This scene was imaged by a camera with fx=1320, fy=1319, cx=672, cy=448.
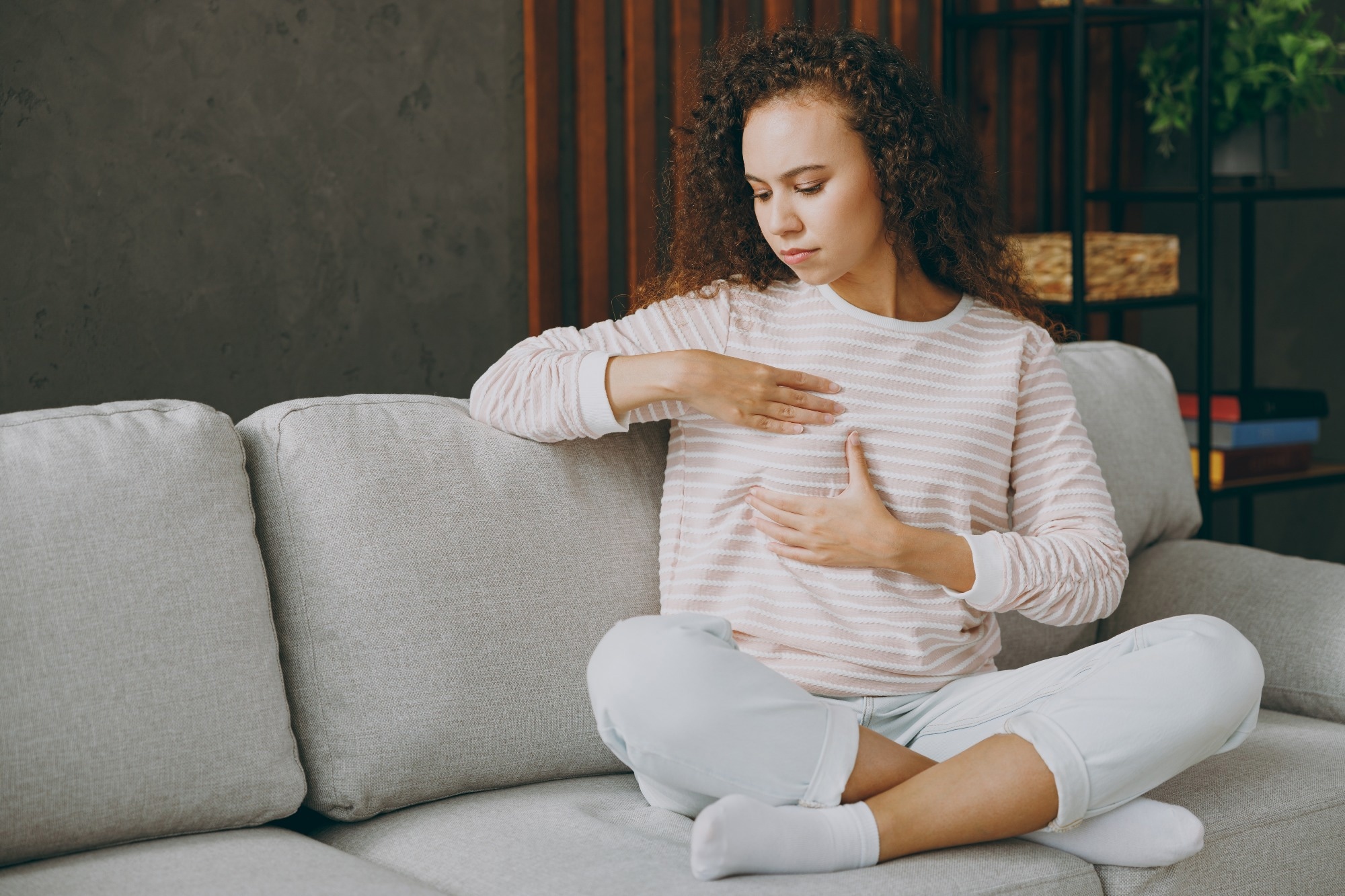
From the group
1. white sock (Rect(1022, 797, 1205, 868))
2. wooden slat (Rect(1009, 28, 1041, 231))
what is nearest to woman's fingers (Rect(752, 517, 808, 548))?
white sock (Rect(1022, 797, 1205, 868))

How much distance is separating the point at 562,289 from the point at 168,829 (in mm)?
1370

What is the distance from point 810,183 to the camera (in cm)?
Answer: 143

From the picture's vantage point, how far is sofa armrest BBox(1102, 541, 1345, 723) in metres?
1.70

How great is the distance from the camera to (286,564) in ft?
4.59

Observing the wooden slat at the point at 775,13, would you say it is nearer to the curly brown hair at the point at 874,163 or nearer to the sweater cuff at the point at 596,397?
the curly brown hair at the point at 874,163

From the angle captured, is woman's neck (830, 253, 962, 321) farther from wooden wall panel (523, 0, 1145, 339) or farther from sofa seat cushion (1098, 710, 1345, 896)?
wooden wall panel (523, 0, 1145, 339)

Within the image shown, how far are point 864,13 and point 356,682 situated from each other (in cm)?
191

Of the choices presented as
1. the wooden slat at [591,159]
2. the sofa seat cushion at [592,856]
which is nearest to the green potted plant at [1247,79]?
the wooden slat at [591,159]

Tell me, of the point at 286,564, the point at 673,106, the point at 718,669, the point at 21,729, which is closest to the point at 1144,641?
the point at 718,669

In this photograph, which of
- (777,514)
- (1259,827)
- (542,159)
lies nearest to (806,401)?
(777,514)

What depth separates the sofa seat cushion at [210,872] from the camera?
1112 mm

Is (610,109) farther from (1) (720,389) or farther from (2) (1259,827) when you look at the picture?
(2) (1259,827)

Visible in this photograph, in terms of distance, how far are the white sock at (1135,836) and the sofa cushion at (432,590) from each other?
0.51 metres

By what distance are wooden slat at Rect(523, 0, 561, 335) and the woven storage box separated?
103cm
